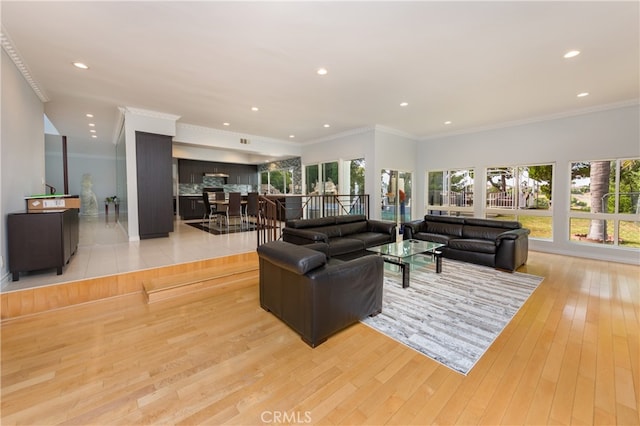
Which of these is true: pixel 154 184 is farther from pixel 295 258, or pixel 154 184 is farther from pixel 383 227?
pixel 383 227

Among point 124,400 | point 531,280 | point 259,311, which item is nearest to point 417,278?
point 531,280

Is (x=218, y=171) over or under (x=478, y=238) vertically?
over

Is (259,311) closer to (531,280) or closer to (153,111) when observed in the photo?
(531,280)

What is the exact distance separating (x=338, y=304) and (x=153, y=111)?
555 cm

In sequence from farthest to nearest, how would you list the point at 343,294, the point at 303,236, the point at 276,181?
the point at 276,181
the point at 303,236
the point at 343,294

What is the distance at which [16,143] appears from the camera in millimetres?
3365

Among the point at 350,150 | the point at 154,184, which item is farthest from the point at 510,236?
the point at 154,184

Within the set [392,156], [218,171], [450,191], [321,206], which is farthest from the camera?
[218,171]

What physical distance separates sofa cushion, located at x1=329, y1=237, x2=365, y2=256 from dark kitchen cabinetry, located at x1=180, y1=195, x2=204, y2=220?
6.87m

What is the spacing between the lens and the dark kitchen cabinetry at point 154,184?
538 centimetres

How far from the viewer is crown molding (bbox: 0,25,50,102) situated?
283 centimetres

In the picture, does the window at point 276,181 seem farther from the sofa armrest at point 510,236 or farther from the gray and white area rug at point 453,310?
the sofa armrest at point 510,236

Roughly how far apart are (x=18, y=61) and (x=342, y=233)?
206 inches

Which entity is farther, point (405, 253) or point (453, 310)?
point (405, 253)
